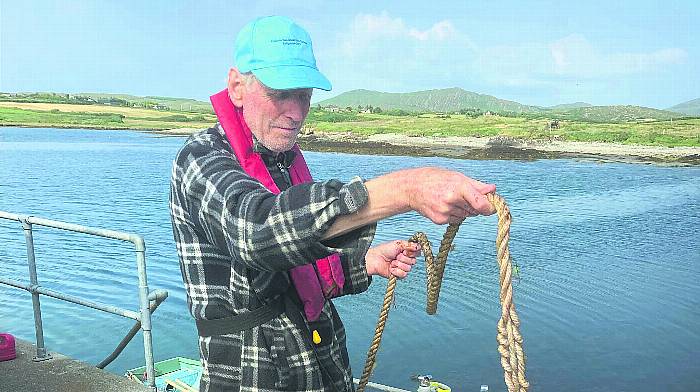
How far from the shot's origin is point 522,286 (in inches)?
828

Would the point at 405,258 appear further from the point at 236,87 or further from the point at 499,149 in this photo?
the point at 499,149

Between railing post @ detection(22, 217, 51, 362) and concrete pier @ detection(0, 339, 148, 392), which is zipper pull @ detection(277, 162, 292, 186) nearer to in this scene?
concrete pier @ detection(0, 339, 148, 392)

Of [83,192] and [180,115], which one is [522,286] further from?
[180,115]

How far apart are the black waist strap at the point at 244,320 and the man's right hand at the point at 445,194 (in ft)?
2.52

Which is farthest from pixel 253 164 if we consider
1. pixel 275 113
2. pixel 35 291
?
pixel 35 291

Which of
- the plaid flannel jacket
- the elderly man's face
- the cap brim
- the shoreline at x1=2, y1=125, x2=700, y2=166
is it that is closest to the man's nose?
the elderly man's face

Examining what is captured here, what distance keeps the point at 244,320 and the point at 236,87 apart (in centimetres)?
75

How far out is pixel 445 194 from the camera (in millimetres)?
1589

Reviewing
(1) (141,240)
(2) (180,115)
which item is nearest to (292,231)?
(1) (141,240)

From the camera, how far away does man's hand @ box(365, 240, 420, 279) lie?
8.80ft

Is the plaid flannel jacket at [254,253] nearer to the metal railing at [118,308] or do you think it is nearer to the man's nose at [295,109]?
the man's nose at [295,109]

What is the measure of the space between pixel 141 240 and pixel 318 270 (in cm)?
194

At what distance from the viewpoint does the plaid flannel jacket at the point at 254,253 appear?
66.5 inches

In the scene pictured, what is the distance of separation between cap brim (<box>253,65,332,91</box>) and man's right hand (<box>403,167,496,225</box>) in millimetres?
500
